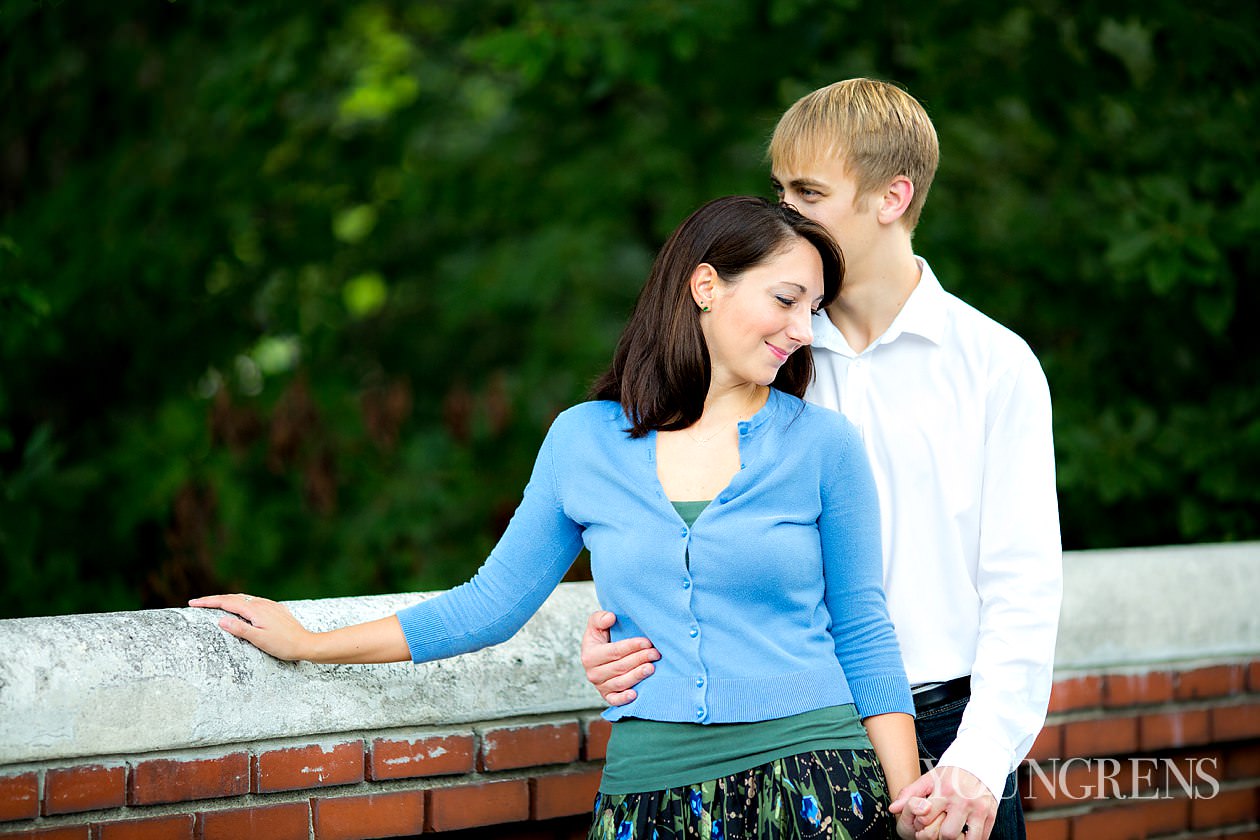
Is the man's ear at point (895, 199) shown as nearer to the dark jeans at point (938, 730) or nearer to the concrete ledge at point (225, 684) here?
the dark jeans at point (938, 730)

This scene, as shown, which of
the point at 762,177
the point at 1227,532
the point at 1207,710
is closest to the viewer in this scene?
the point at 1207,710

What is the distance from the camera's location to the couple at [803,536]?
6.69 feet

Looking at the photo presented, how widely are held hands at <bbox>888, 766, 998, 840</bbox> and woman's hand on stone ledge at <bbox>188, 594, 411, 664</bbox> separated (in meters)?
0.85

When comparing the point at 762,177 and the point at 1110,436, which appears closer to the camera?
the point at 1110,436

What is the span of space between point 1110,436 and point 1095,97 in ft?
4.43

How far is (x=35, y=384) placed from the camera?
5.57 metres

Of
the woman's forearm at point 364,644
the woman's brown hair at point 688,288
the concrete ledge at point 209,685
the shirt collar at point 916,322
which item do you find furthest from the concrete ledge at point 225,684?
the shirt collar at point 916,322

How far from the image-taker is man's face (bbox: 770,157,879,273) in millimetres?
2355

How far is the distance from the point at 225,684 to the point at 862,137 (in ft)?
4.77

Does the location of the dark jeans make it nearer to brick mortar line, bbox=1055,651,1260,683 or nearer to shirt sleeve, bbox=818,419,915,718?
shirt sleeve, bbox=818,419,915,718

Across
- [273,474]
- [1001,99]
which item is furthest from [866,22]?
[273,474]

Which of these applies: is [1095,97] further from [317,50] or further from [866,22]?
[317,50]

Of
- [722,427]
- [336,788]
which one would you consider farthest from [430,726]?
[722,427]

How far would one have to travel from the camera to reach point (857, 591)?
213cm
